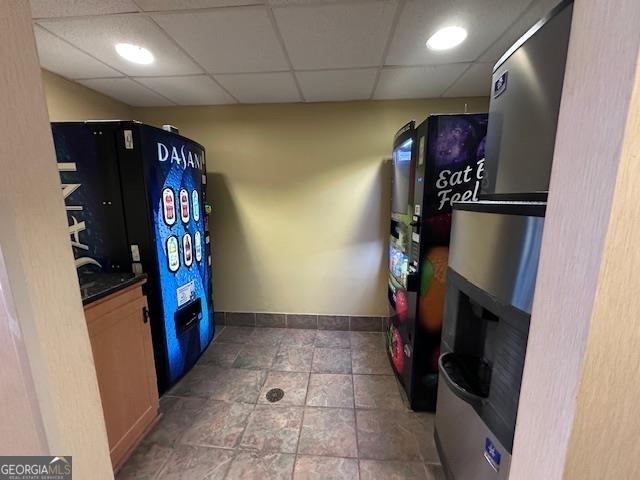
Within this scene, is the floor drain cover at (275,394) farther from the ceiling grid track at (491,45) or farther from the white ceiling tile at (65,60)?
the ceiling grid track at (491,45)

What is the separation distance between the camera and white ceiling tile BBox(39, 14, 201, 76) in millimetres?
1300

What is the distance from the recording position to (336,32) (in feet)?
4.59

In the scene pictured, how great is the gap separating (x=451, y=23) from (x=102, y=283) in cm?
230

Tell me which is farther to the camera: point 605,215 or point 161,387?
point 161,387

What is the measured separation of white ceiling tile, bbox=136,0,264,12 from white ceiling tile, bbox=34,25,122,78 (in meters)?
0.68

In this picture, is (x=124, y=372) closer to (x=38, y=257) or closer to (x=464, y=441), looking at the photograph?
(x=38, y=257)

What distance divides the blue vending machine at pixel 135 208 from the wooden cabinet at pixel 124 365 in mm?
228

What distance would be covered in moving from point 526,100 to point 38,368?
147cm

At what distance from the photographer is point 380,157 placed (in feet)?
8.07

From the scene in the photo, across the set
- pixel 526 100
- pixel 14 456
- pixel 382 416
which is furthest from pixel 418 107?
pixel 14 456

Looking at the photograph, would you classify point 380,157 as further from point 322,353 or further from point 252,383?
point 252,383

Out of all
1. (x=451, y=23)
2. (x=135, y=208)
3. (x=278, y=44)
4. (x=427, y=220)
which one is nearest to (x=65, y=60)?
(x=135, y=208)

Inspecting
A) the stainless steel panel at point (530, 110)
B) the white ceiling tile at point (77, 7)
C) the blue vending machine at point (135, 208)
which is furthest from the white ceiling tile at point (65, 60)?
the stainless steel panel at point (530, 110)

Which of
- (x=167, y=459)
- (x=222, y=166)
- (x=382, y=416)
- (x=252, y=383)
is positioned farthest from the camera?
(x=222, y=166)
